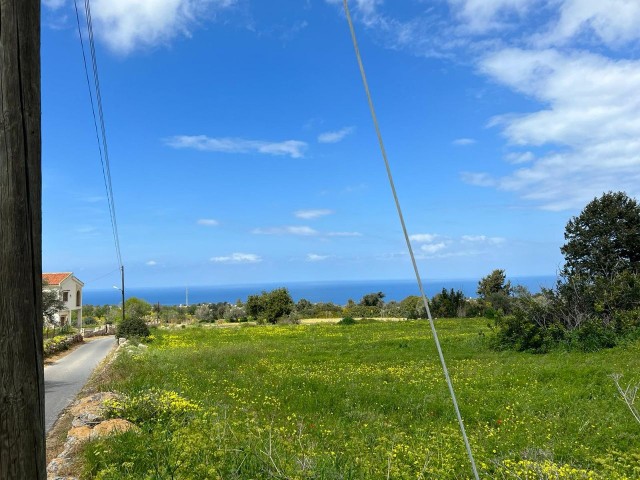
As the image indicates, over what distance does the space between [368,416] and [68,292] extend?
4775 cm

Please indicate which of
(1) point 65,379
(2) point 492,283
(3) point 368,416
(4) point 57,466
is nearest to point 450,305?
(2) point 492,283

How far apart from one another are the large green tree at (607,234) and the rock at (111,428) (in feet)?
80.4

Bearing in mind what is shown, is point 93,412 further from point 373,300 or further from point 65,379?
point 373,300

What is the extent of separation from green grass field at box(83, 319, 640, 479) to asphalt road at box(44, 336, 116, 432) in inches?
47.8

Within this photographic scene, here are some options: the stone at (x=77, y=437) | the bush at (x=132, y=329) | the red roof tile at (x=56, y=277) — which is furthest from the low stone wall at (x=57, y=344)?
the red roof tile at (x=56, y=277)

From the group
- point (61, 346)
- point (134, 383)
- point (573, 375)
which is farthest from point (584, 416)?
point (61, 346)

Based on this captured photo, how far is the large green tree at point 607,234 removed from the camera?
2558cm

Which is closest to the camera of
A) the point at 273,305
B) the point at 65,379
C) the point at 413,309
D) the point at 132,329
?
the point at 65,379

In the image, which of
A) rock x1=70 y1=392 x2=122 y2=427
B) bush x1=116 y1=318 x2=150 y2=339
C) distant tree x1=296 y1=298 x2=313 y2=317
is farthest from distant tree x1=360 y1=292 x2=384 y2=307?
rock x1=70 y1=392 x2=122 y2=427

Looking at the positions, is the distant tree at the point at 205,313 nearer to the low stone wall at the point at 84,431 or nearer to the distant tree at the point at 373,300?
the distant tree at the point at 373,300

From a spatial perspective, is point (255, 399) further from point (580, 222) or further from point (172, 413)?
point (580, 222)

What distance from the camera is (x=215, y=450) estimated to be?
4449 millimetres

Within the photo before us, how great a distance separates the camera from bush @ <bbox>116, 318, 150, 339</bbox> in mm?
26312

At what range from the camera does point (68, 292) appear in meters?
48.2
